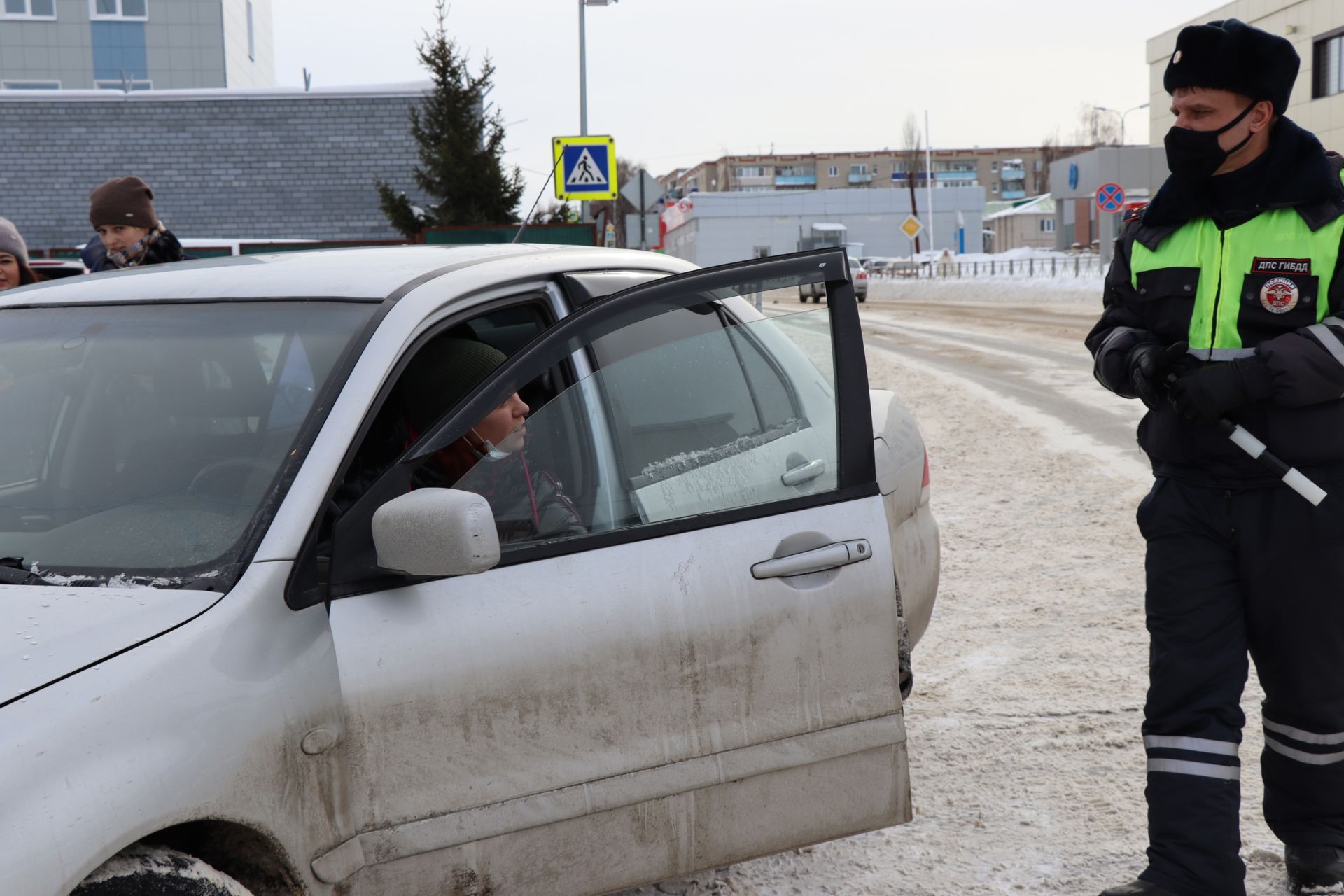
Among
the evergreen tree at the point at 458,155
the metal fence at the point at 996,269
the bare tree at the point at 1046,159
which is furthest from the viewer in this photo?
the bare tree at the point at 1046,159

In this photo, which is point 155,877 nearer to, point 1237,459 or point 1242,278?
point 1237,459

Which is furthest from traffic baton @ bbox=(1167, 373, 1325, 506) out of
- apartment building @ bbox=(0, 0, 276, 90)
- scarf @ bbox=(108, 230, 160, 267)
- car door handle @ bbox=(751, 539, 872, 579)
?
apartment building @ bbox=(0, 0, 276, 90)

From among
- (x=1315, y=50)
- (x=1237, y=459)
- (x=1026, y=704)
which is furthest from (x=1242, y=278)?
(x=1315, y=50)

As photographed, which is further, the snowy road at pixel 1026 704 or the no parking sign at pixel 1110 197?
the no parking sign at pixel 1110 197

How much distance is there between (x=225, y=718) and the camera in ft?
6.51

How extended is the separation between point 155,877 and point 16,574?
617mm

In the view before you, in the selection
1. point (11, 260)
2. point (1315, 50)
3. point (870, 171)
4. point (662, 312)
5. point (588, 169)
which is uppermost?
point (870, 171)

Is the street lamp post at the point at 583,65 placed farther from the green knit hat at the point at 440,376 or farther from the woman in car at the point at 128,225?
the green knit hat at the point at 440,376

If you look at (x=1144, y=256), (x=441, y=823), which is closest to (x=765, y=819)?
(x=441, y=823)

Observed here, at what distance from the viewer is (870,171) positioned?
456 ft

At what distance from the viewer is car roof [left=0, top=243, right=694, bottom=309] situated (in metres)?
2.69

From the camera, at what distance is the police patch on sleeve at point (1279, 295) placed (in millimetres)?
2758

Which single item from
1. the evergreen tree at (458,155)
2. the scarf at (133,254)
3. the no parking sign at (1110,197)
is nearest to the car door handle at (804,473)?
the scarf at (133,254)

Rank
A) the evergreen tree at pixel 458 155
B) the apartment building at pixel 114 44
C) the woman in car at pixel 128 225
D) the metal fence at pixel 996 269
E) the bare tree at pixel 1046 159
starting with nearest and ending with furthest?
1. the woman in car at pixel 128 225
2. the evergreen tree at pixel 458 155
3. the apartment building at pixel 114 44
4. the metal fence at pixel 996 269
5. the bare tree at pixel 1046 159
